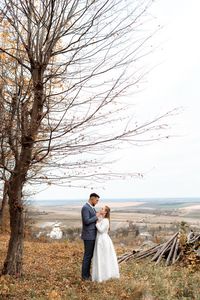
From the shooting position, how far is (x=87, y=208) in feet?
33.3

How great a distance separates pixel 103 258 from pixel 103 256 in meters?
0.04

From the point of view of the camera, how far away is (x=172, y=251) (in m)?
14.4

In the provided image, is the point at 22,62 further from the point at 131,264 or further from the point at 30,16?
the point at 131,264

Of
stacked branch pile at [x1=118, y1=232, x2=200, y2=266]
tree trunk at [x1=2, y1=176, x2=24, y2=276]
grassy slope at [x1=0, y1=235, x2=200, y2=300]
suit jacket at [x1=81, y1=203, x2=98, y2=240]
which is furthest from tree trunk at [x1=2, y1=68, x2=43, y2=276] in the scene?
stacked branch pile at [x1=118, y1=232, x2=200, y2=266]

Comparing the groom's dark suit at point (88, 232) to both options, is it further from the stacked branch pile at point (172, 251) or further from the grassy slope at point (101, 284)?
the stacked branch pile at point (172, 251)

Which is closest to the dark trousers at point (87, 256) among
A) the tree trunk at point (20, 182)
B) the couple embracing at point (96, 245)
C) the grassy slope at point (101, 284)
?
the couple embracing at point (96, 245)

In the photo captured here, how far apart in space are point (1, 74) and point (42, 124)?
1341 millimetres

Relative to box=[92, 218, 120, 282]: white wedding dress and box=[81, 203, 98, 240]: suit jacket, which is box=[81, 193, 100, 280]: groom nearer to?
box=[81, 203, 98, 240]: suit jacket

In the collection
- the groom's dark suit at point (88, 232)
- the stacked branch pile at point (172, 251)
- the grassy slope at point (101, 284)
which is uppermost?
the groom's dark suit at point (88, 232)

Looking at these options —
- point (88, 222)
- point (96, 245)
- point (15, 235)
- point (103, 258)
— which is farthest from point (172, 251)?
point (15, 235)

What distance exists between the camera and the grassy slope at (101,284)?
337 inches

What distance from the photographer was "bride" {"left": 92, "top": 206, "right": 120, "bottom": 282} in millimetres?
10156

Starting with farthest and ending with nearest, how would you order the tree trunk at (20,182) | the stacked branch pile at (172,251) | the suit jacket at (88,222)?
the stacked branch pile at (172,251)
the suit jacket at (88,222)
the tree trunk at (20,182)

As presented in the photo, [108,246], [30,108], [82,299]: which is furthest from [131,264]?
[30,108]
